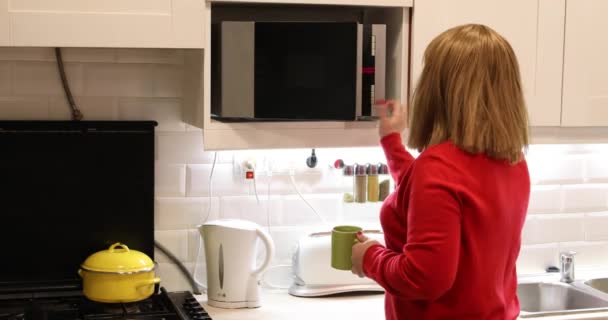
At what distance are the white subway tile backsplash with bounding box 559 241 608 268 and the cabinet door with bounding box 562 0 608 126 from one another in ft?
2.12

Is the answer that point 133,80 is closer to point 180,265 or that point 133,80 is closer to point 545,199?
point 180,265

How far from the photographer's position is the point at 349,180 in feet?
9.44

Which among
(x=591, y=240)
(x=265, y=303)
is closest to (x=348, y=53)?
(x=265, y=303)

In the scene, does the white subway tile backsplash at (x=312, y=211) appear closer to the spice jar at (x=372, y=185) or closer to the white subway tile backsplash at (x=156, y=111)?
the spice jar at (x=372, y=185)

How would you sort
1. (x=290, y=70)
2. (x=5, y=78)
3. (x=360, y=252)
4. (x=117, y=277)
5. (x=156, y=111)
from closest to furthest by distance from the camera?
(x=360, y=252)
(x=290, y=70)
(x=117, y=277)
(x=5, y=78)
(x=156, y=111)

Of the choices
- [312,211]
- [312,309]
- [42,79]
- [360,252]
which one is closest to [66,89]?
[42,79]

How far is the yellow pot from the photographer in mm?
2389

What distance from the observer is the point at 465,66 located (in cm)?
183

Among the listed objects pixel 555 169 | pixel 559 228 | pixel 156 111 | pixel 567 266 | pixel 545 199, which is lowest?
pixel 567 266

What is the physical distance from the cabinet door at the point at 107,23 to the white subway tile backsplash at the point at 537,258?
143 cm

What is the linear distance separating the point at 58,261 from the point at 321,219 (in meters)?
0.81

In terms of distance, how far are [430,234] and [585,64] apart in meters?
1.14

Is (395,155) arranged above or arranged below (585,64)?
below

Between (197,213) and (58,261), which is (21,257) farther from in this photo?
(197,213)
